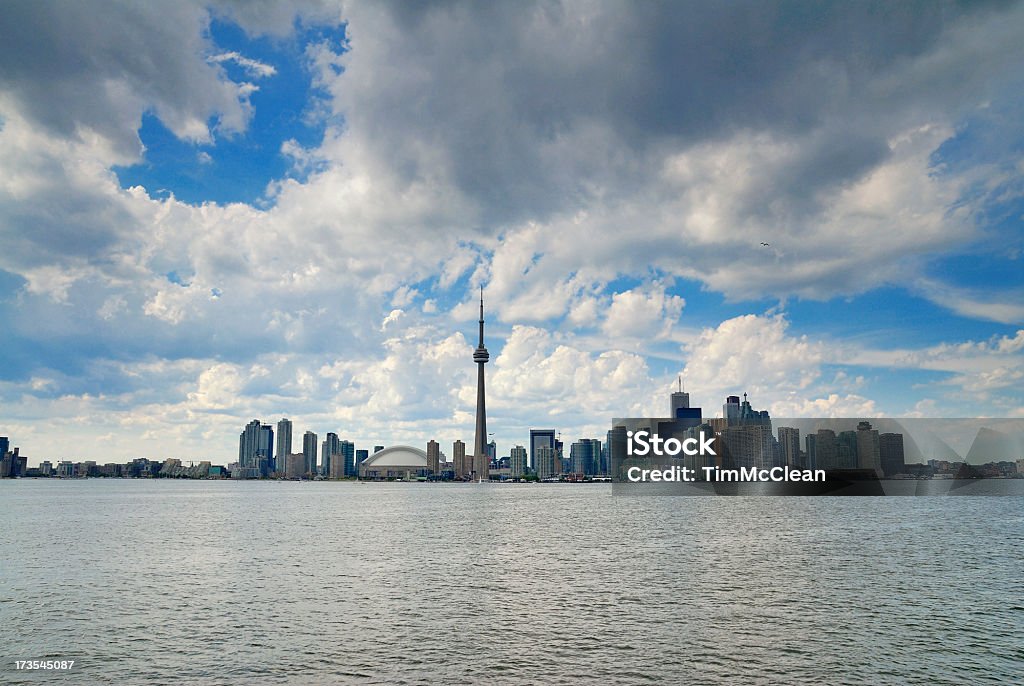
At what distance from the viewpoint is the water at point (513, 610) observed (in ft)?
133

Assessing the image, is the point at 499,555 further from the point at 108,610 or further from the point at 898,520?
the point at 898,520

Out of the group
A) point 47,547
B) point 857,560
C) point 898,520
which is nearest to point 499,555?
point 857,560

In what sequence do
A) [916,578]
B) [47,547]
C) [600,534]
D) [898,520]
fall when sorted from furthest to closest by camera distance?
1. [898,520]
2. [600,534]
3. [47,547]
4. [916,578]

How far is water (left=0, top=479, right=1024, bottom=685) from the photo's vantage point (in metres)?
40.6

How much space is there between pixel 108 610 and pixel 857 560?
77249 millimetres

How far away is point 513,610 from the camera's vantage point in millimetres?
56062

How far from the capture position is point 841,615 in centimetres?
5384

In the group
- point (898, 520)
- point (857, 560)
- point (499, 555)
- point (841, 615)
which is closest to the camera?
point (841, 615)

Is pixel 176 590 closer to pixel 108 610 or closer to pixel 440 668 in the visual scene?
pixel 108 610

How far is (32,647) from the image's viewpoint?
44469 millimetres

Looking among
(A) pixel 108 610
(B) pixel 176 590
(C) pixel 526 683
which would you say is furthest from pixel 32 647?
(C) pixel 526 683

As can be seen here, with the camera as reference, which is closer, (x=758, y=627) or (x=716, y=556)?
(x=758, y=627)

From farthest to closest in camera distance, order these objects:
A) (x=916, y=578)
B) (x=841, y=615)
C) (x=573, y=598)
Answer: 1. (x=916, y=578)
2. (x=573, y=598)
3. (x=841, y=615)

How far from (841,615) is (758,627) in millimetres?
8486
